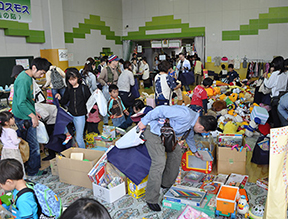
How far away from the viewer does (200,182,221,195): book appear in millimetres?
3322

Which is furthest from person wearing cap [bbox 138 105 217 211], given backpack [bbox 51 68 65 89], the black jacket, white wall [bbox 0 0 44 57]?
white wall [bbox 0 0 44 57]

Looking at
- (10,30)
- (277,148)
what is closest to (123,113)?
(277,148)

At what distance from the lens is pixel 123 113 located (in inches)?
209

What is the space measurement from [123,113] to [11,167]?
314 centimetres

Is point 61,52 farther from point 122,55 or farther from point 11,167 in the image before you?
point 11,167

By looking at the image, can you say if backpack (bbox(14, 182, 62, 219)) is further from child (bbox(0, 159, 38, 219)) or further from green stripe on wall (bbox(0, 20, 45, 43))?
green stripe on wall (bbox(0, 20, 45, 43))

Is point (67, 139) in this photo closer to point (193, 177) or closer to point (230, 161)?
point (193, 177)

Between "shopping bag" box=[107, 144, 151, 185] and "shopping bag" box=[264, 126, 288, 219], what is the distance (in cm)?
156

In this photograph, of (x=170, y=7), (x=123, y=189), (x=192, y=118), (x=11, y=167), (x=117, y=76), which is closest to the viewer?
(x=11, y=167)

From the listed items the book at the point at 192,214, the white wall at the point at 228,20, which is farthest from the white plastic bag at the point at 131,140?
the white wall at the point at 228,20

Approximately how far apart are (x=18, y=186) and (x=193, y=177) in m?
2.29

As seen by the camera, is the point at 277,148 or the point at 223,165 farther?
the point at 223,165

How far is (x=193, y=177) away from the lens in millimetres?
3752

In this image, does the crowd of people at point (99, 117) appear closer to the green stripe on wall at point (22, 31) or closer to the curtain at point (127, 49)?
the green stripe on wall at point (22, 31)
